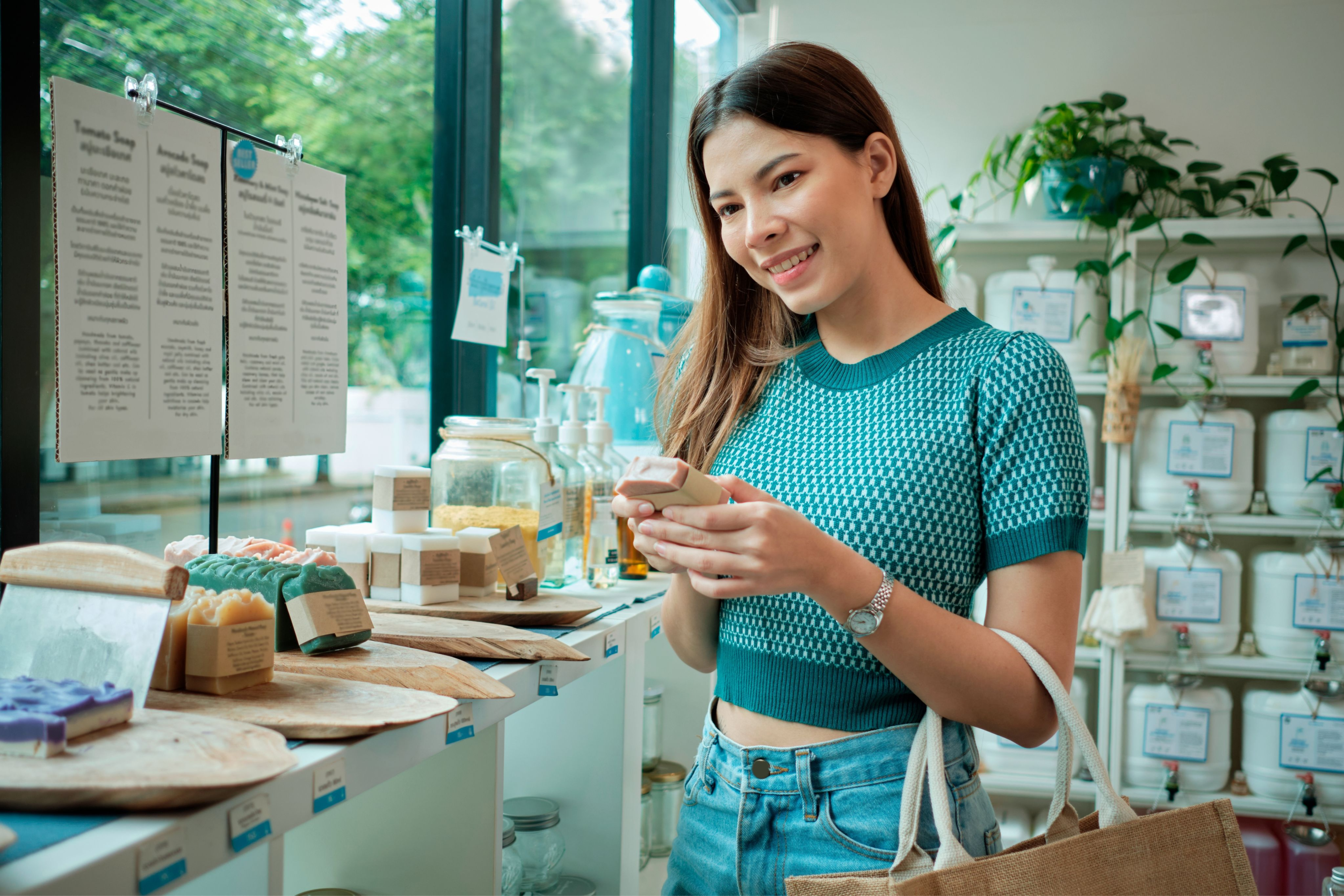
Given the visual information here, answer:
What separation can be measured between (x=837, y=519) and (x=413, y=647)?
49 centimetres

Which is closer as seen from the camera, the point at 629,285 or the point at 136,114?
the point at 136,114

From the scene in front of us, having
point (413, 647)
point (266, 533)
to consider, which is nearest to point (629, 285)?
point (266, 533)

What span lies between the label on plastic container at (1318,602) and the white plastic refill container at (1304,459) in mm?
186

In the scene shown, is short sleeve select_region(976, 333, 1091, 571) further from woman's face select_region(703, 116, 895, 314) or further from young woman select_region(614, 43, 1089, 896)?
woman's face select_region(703, 116, 895, 314)

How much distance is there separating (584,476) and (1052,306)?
1731mm

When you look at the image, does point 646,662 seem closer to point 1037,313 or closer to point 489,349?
point 489,349

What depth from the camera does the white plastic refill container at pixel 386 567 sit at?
1.28 metres

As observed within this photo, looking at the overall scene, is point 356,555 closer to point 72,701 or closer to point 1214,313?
point 72,701

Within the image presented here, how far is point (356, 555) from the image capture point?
1.29 meters

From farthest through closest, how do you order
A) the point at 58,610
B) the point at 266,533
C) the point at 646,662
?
the point at 646,662
the point at 266,533
the point at 58,610

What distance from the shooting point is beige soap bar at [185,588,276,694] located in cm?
82

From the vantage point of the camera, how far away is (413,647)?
3.54ft

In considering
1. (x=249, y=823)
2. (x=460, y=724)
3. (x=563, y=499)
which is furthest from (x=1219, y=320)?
(x=249, y=823)

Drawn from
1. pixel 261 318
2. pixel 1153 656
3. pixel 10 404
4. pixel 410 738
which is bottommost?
pixel 1153 656
